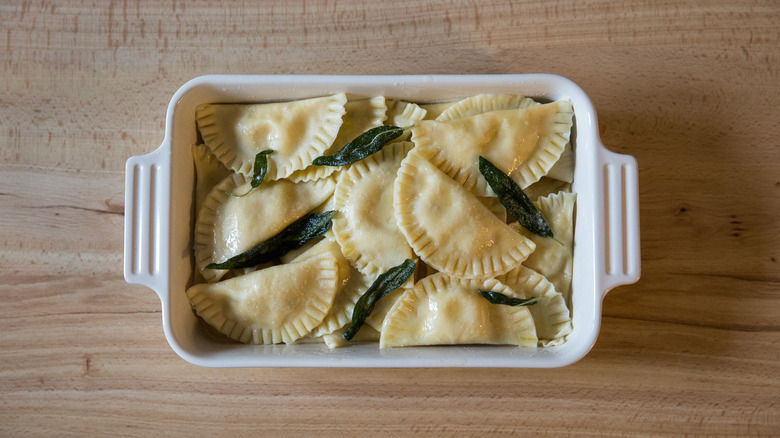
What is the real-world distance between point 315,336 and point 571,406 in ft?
2.78

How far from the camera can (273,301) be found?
1631mm

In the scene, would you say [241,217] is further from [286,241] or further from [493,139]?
[493,139]

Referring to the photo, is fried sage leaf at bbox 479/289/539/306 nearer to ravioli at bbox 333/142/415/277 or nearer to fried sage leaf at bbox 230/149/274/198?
ravioli at bbox 333/142/415/277

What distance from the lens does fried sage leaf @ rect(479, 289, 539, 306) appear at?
160 centimetres

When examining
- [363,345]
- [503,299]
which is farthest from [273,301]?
[503,299]

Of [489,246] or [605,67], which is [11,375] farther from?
[605,67]

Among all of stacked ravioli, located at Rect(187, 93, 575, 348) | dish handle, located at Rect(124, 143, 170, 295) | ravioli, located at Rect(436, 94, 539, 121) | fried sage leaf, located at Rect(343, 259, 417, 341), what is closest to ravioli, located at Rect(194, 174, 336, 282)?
stacked ravioli, located at Rect(187, 93, 575, 348)

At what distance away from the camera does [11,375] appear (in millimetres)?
1810

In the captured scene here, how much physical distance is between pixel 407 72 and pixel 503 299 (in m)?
0.80

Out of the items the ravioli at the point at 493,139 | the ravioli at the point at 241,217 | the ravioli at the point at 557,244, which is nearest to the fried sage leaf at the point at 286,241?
the ravioli at the point at 241,217

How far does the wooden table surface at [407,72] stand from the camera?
1797 millimetres

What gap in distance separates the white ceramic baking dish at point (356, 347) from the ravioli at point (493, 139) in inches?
2.4

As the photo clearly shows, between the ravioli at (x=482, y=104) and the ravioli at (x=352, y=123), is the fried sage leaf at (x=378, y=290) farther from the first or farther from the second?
the ravioli at (x=482, y=104)

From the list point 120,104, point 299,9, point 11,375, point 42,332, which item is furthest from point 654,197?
point 11,375
